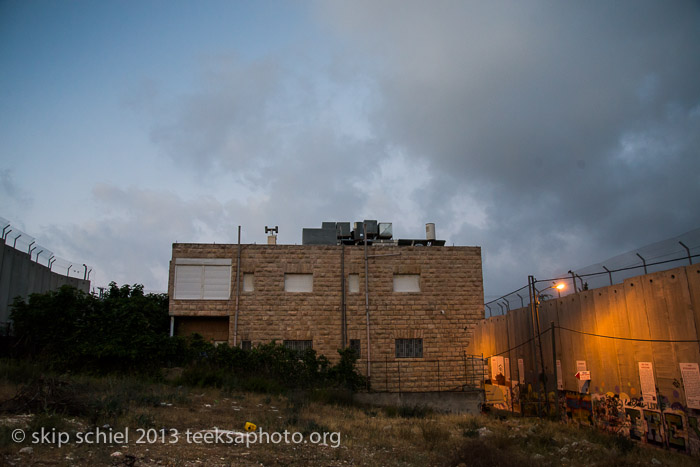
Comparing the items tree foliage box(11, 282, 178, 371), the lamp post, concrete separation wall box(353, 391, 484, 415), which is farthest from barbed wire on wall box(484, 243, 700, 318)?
tree foliage box(11, 282, 178, 371)

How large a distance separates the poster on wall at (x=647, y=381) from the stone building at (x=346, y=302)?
10410 mm

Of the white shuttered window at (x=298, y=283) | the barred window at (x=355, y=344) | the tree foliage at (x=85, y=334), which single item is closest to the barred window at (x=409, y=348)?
the barred window at (x=355, y=344)

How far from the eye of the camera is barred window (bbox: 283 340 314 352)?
2142 centimetres

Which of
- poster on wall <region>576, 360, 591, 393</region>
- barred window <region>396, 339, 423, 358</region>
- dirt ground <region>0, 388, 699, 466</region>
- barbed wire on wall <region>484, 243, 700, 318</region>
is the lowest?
dirt ground <region>0, 388, 699, 466</region>

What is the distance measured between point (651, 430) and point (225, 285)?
16379mm

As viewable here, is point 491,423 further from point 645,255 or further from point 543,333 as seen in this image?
point 645,255

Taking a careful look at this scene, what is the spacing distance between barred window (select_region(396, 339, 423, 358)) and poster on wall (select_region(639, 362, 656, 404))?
10979 mm

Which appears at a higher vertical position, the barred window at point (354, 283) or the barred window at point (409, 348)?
the barred window at point (354, 283)

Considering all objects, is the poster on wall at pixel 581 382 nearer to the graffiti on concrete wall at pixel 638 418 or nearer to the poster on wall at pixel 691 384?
the graffiti on concrete wall at pixel 638 418

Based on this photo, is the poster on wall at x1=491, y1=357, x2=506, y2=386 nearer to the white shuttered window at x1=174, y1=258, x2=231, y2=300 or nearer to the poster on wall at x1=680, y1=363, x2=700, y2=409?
the poster on wall at x1=680, y1=363, x2=700, y2=409

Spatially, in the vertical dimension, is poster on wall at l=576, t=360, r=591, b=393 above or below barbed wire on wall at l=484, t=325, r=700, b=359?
below

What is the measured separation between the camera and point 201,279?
21.5m

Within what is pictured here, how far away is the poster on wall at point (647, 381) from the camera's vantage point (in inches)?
441

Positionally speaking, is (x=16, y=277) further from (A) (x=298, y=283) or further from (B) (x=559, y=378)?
(B) (x=559, y=378)
